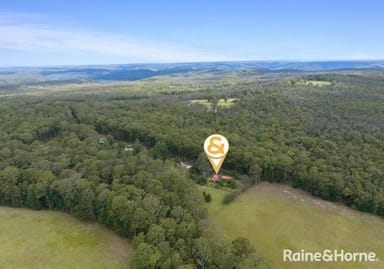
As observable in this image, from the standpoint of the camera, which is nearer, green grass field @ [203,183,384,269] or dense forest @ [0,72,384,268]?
dense forest @ [0,72,384,268]

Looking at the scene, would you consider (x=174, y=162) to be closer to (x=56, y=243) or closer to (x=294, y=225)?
(x=294, y=225)

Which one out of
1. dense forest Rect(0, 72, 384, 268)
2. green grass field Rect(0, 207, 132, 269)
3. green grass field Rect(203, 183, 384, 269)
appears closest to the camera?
dense forest Rect(0, 72, 384, 268)

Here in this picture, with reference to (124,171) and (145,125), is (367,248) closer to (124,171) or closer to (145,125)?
(124,171)

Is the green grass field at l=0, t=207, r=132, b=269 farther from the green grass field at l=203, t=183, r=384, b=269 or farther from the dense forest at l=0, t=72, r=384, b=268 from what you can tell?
the green grass field at l=203, t=183, r=384, b=269

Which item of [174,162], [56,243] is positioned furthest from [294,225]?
[56,243]

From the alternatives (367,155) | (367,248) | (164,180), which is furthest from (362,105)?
(164,180)

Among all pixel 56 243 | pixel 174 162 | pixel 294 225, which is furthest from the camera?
pixel 174 162

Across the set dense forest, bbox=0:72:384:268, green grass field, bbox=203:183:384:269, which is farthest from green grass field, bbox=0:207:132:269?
green grass field, bbox=203:183:384:269
